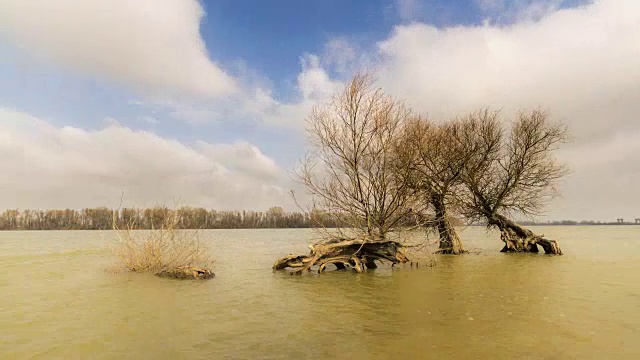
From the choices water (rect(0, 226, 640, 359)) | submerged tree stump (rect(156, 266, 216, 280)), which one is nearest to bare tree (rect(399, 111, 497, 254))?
water (rect(0, 226, 640, 359))

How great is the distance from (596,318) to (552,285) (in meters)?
5.01

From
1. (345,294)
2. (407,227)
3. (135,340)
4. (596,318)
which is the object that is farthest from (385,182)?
(135,340)

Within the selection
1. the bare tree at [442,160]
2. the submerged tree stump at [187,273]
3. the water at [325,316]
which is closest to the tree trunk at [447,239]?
the bare tree at [442,160]

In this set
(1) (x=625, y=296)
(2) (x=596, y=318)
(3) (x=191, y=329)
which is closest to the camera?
(3) (x=191, y=329)

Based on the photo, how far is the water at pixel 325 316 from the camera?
6.97 meters

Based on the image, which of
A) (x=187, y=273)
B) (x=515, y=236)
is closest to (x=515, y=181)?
(x=515, y=236)

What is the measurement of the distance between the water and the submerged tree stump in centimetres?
73

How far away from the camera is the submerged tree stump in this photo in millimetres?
16062

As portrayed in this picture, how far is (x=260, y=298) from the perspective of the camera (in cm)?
1180

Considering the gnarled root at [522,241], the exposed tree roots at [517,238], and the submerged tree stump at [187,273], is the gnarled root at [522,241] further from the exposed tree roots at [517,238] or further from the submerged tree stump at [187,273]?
the submerged tree stump at [187,273]

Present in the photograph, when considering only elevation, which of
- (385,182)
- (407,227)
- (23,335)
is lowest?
(23,335)

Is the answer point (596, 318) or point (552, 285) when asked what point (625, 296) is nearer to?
point (552, 285)

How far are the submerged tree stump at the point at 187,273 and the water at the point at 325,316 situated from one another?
A: 733mm

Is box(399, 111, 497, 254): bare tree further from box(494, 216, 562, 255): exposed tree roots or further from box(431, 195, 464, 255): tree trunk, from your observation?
box(494, 216, 562, 255): exposed tree roots
